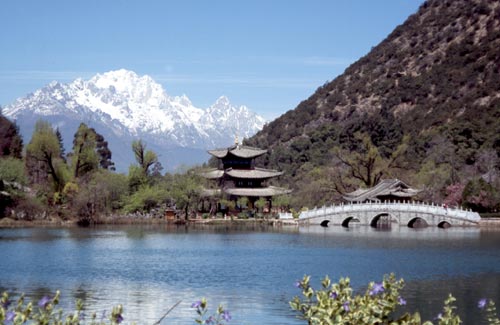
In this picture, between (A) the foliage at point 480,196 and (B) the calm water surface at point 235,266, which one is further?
(A) the foliage at point 480,196

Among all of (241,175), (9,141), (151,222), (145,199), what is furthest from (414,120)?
(9,141)

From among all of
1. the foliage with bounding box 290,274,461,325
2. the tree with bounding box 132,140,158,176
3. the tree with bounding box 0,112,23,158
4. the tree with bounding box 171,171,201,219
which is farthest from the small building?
the foliage with bounding box 290,274,461,325

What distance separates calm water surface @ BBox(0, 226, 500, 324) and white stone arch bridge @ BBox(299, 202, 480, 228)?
344 centimetres

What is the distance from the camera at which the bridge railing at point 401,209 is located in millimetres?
67125

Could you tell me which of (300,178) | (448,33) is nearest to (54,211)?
(300,178)

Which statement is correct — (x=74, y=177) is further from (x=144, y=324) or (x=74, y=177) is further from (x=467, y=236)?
(x=144, y=324)

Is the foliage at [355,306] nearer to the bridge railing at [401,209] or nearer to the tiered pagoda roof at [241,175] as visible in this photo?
the bridge railing at [401,209]

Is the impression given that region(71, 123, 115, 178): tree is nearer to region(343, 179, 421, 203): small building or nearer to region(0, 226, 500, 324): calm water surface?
region(0, 226, 500, 324): calm water surface

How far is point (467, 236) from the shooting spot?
57.4 m

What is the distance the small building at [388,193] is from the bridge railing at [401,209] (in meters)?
6.29

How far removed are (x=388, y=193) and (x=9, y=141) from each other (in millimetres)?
38767

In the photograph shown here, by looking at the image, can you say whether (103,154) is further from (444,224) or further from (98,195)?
(444,224)

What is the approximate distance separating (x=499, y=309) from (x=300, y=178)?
237 ft

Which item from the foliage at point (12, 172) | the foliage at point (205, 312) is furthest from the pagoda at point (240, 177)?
the foliage at point (205, 312)
